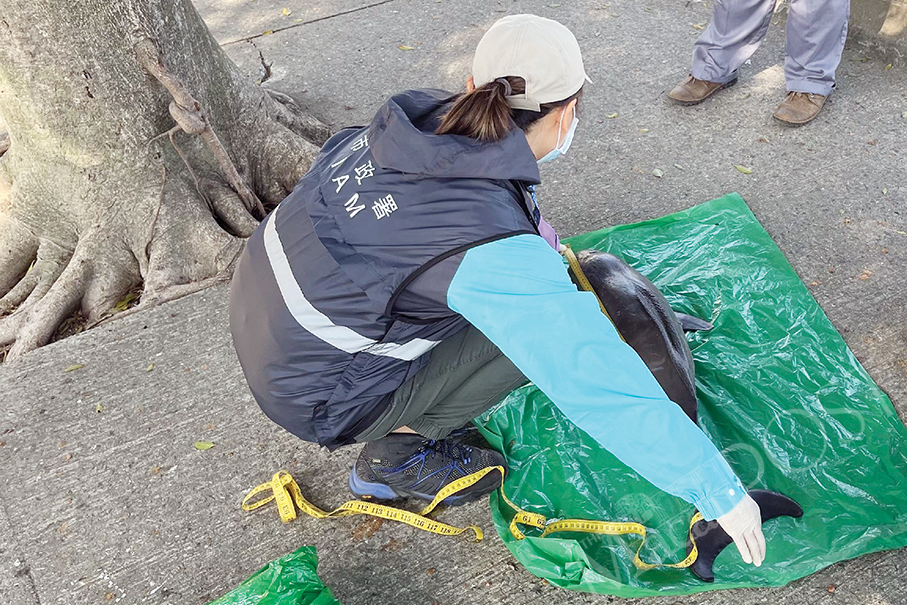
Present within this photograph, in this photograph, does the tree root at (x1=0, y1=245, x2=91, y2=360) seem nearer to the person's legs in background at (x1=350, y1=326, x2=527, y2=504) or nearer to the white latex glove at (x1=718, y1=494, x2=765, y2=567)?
the person's legs in background at (x1=350, y1=326, x2=527, y2=504)

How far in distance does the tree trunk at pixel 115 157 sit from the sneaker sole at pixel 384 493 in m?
1.30

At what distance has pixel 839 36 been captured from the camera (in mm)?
3520

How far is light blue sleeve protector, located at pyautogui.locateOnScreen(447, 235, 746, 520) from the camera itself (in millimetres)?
1521

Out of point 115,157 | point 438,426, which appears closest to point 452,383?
point 438,426

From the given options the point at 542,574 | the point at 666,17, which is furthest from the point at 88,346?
the point at 666,17

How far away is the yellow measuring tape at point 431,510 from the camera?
2160mm

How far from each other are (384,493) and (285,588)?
513 mm

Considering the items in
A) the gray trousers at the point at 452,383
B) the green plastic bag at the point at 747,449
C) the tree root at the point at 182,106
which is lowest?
the green plastic bag at the point at 747,449

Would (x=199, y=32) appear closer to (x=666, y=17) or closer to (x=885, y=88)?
(x=666, y=17)

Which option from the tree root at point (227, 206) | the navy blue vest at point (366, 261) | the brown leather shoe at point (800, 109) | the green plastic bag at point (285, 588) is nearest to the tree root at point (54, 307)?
the tree root at point (227, 206)

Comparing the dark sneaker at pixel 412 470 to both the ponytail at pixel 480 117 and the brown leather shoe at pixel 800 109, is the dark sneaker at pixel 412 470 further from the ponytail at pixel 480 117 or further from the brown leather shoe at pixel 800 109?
the brown leather shoe at pixel 800 109

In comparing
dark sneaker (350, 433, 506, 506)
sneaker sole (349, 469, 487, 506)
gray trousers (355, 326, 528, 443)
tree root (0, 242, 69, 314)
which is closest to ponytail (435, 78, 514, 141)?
gray trousers (355, 326, 528, 443)

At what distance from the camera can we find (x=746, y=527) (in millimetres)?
1604

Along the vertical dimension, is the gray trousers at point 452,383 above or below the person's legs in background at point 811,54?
above
